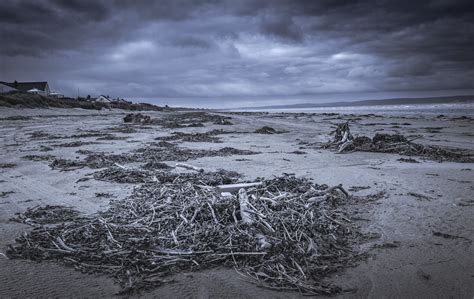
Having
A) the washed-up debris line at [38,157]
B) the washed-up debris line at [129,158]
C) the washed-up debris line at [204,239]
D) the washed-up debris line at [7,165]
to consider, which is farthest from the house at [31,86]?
the washed-up debris line at [204,239]

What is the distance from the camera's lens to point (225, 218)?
12.4 ft

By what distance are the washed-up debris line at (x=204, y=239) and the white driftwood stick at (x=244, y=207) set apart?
0.01 meters

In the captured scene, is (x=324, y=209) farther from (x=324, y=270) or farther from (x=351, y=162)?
(x=351, y=162)

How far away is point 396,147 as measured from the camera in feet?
32.9

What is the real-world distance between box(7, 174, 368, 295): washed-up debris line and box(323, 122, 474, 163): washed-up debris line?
6118 mm

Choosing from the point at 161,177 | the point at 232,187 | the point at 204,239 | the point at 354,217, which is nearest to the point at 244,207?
the point at 204,239

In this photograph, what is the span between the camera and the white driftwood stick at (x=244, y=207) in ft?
11.8

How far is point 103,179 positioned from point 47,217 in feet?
6.47

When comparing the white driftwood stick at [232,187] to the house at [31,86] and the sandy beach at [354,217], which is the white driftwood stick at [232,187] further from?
the house at [31,86]

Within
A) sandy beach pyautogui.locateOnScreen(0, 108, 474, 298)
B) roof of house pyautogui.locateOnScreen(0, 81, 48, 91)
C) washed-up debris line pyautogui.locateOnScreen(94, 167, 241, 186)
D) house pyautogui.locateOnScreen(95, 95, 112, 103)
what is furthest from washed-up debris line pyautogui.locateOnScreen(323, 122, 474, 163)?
house pyautogui.locateOnScreen(95, 95, 112, 103)

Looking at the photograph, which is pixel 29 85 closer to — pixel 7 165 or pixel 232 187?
pixel 7 165

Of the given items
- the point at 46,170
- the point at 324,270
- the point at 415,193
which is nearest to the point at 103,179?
the point at 46,170

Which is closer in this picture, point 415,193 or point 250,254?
point 250,254

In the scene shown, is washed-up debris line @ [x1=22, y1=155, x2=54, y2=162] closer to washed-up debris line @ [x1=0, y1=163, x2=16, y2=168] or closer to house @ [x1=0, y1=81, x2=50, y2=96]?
washed-up debris line @ [x1=0, y1=163, x2=16, y2=168]
